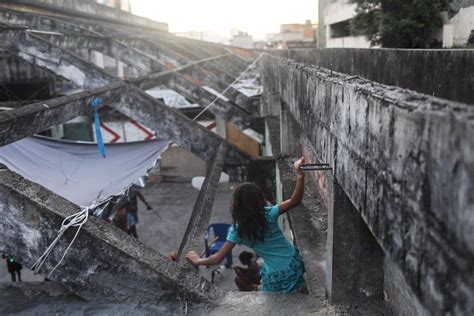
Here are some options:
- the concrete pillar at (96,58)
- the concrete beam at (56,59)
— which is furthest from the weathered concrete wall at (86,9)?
the concrete beam at (56,59)

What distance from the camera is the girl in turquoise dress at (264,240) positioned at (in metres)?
2.77

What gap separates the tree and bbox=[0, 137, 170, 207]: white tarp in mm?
7748

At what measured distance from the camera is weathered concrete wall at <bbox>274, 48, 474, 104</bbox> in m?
1.82

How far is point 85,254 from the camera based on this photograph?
7.39ft

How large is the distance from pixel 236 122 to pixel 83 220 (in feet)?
17.3

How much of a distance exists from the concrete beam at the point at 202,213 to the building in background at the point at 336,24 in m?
12.9

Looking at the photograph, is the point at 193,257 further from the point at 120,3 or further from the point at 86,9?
the point at 120,3

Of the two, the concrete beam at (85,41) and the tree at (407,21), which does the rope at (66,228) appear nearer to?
the concrete beam at (85,41)

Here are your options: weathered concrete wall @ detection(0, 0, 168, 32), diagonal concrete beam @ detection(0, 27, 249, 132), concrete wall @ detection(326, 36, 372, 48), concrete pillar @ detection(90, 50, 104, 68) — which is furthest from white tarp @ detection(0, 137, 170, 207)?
concrete wall @ detection(326, 36, 372, 48)

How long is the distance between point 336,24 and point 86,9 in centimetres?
1322

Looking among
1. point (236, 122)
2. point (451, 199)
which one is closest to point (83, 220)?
point (451, 199)

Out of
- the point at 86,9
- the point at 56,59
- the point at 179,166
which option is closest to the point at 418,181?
the point at 56,59

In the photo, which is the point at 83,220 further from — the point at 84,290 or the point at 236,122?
the point at 236,122

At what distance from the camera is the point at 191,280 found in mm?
2359
